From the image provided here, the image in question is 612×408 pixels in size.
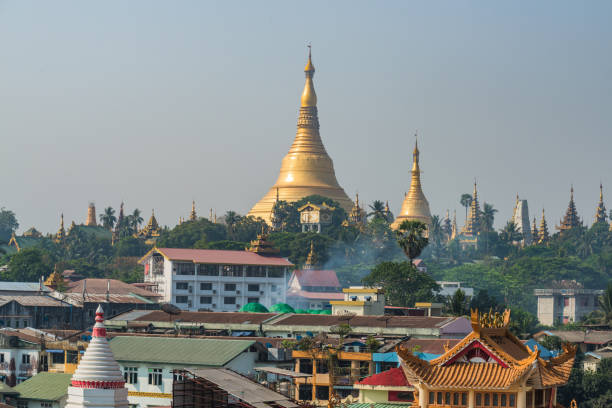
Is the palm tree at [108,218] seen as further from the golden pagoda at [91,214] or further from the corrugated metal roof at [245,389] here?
the corrugated metal roof at [245,389]

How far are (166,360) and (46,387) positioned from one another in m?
5.05

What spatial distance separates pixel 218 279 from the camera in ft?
356

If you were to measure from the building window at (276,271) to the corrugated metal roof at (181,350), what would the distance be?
5457 cm

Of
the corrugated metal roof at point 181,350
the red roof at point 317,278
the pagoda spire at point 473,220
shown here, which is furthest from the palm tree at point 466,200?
the corrugated metal roof at point 181,350

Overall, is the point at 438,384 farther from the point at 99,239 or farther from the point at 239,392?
the point at 99,239

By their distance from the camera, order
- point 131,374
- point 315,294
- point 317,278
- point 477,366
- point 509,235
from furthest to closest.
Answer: point 509,235, point 317,278, point 315,294, point 131,374, point 477,366

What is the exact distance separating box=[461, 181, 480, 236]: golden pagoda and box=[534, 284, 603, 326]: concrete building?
5593 centimetres

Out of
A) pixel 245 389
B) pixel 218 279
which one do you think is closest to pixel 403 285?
pixel 218 279

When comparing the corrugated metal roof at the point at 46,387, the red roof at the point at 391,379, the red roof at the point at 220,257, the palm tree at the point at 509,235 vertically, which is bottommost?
the corrugated metal roof at the point at 46,387

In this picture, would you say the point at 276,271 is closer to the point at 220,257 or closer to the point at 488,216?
the point at 220,257

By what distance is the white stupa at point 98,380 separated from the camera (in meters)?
38.8

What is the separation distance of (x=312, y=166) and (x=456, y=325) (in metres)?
99.2

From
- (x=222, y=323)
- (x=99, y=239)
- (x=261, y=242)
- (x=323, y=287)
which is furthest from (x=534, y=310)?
(x=222, y=323)

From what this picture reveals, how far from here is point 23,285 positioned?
4163 inches
